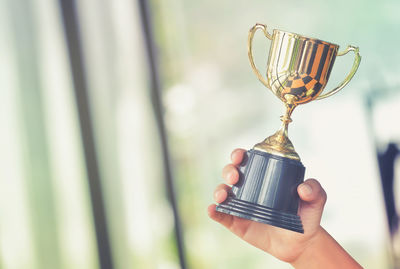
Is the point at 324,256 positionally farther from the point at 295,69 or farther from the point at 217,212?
the point at 295,69

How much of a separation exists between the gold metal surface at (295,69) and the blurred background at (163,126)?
1389 millimetres

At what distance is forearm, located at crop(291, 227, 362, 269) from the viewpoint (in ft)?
3.77

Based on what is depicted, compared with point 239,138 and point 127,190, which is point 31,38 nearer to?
point 127,190

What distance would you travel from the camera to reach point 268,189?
1.04m

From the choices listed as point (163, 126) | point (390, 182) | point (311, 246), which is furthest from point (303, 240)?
point (163, 126)

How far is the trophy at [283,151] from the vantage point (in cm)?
101

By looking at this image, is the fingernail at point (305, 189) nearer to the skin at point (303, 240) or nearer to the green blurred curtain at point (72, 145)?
the skin at point (303, 240)

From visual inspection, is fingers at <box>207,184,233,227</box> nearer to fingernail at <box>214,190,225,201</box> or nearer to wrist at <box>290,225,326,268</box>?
fingernail at <box>214,190,225,201</box>

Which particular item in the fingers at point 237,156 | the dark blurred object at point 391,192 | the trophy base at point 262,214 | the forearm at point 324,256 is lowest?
the dark blurred object at point 391,192

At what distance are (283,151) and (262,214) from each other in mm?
143

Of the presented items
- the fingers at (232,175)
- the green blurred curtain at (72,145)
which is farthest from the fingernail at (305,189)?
the green blurred curtain at (72,145)

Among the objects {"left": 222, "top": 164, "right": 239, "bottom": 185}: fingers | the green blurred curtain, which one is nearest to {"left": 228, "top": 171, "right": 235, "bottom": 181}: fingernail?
{"left": 222, "top": 164, "right": 239, "bottom": 185}: fingers

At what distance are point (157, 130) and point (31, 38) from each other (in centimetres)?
81

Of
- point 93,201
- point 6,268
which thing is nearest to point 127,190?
point 93,201
